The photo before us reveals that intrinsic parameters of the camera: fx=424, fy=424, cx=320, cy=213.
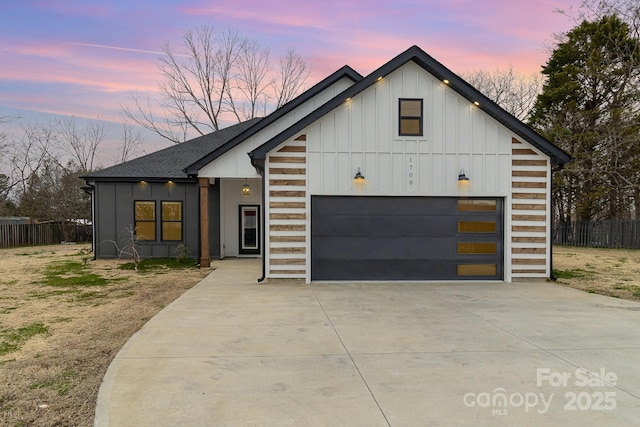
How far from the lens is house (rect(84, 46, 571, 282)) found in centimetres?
998

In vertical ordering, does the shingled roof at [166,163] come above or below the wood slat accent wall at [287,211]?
above

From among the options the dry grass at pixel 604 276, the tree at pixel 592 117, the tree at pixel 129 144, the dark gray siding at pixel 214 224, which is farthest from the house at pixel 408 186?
the tree at pixel 129 144

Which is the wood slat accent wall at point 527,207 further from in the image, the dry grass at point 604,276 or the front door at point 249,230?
the front door at point 249,230

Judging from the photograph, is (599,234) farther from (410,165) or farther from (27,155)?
(27,155)

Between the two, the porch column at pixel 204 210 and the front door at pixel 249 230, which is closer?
the porch column at pixel 204 210

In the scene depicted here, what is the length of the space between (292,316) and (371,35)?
16487mm

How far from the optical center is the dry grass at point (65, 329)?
357 cm

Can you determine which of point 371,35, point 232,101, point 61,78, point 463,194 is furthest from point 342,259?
point 232,101

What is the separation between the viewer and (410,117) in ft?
33.4

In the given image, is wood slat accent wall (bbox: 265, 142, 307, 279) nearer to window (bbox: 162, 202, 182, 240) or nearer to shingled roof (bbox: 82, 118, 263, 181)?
shingled roof (bbox: 82, 118, 263, 181)

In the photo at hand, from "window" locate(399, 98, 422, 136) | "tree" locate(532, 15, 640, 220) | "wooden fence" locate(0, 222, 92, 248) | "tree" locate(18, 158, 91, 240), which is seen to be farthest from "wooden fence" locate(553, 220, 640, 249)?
"tree" locate(18, 158, 91, 240)

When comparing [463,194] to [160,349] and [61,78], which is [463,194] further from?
[61,78]

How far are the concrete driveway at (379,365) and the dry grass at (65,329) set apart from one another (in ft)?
0.98

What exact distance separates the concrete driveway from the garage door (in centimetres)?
232
